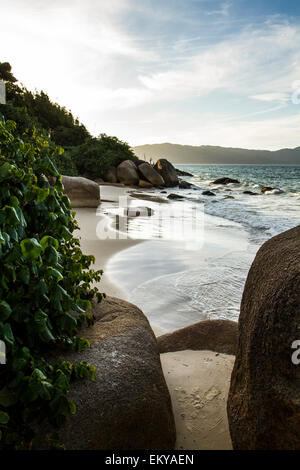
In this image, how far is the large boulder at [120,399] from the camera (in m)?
1.65

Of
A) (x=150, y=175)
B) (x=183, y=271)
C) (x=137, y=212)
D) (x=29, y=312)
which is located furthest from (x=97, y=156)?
(x=29, y=312)

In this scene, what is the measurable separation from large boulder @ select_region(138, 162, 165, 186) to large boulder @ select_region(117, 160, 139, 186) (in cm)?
73

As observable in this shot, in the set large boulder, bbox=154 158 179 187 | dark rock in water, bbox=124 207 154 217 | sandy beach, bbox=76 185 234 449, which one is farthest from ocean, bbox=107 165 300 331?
large boulder, bbox=154 158 179 187

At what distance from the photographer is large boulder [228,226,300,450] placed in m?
1.58

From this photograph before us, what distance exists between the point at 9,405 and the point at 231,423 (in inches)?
49.4

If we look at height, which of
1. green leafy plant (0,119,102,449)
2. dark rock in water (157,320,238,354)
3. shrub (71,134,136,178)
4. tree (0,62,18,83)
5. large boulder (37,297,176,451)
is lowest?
dark rock in water (157,320,238,354)

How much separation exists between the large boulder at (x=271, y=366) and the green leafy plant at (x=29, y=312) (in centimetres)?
86

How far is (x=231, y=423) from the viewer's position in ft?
6.47

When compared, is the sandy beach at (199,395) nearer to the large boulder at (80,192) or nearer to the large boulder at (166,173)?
the large boulder at (80,192)

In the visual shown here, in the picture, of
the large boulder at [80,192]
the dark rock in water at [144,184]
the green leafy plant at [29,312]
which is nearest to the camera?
the green leafy plant at [29,312]

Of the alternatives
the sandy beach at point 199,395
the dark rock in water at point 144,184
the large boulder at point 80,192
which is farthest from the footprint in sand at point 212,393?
the dark rock in water at point 144,184

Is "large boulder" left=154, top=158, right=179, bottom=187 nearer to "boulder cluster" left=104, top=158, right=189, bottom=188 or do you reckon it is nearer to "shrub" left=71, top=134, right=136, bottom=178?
"boulder cluster" left=104, top=158, right=189, bottom=188
